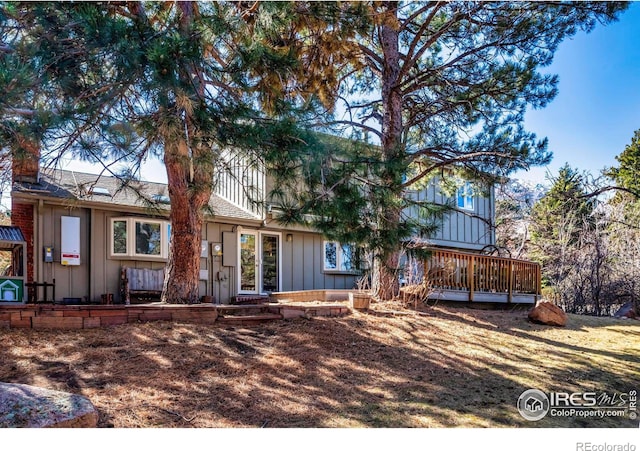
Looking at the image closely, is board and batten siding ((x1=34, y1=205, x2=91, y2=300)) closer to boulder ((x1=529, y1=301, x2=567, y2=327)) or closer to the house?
the house

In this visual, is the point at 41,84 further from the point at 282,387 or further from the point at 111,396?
the point at 282,387

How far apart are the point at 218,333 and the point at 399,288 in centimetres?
327

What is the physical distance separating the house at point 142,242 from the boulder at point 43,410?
311cm

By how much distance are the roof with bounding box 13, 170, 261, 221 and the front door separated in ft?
2.05

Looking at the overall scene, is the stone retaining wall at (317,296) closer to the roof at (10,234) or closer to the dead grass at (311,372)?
the dead grass at (311,372)

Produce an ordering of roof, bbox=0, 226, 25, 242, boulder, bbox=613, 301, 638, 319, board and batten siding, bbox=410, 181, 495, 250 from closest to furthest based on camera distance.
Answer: roof, bbox=0, 226, 25, 242
boulder, bbox=613, 301, 638, 319
board and batten siding, bbox=410, 181, 495, 250

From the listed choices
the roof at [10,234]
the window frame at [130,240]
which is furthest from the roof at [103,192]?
the roof at [10,234]

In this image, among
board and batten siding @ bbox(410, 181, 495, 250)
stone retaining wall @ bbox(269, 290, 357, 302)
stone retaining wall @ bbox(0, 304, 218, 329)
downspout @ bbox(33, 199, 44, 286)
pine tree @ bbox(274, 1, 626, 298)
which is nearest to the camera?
stone retaining wall @ bbox(0, 304, 218, 329)

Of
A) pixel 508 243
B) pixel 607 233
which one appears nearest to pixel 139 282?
pixel 607 233

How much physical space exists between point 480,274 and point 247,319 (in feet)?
17.5

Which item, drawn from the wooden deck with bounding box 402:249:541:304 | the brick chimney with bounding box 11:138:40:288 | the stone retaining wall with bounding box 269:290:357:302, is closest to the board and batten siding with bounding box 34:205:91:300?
the brick chimney with bounding box 11:138:40:288

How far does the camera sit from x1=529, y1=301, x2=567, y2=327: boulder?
7977mm

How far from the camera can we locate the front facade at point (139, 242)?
8.31 meters
